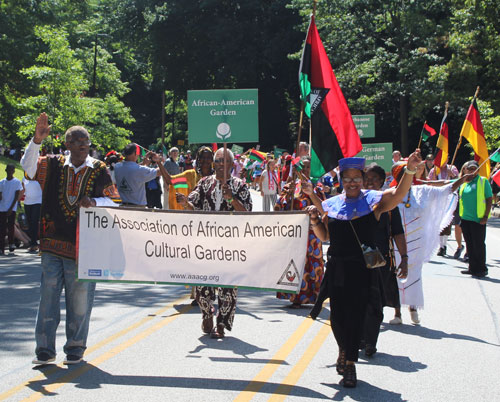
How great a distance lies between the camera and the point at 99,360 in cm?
709

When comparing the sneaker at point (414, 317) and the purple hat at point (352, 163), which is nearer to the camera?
the purple hat at point (352, 163)

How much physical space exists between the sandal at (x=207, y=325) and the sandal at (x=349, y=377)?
225 centimetres

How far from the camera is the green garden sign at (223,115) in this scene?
30.0ft

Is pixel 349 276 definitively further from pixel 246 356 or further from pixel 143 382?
pixel 143 382

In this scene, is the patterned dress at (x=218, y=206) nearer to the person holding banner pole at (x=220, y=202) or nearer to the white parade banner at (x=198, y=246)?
the person holding banner pole at (x=220, y=202)

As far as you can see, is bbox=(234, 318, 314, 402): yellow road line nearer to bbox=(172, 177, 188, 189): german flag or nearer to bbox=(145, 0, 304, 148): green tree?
bbox=(172, 177, 188, 189): german flag

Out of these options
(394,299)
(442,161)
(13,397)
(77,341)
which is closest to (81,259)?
(77,341)

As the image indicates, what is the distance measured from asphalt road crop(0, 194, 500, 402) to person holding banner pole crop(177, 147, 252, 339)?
200 mm

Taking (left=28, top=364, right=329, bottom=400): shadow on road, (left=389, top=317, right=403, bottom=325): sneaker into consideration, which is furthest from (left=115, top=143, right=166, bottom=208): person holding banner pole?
(left=28, top=364, right=329, bottom=400): shadow on road

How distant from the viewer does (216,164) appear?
8.34 metres

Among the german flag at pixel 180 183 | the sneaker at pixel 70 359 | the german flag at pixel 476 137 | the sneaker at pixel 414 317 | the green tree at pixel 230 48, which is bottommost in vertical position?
the sneaker at pixel 414 317

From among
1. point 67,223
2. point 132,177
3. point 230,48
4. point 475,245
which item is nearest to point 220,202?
point 67,223

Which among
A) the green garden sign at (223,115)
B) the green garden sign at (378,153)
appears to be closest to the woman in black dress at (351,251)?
the green garden sign at (223,115)

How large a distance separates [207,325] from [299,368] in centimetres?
164
